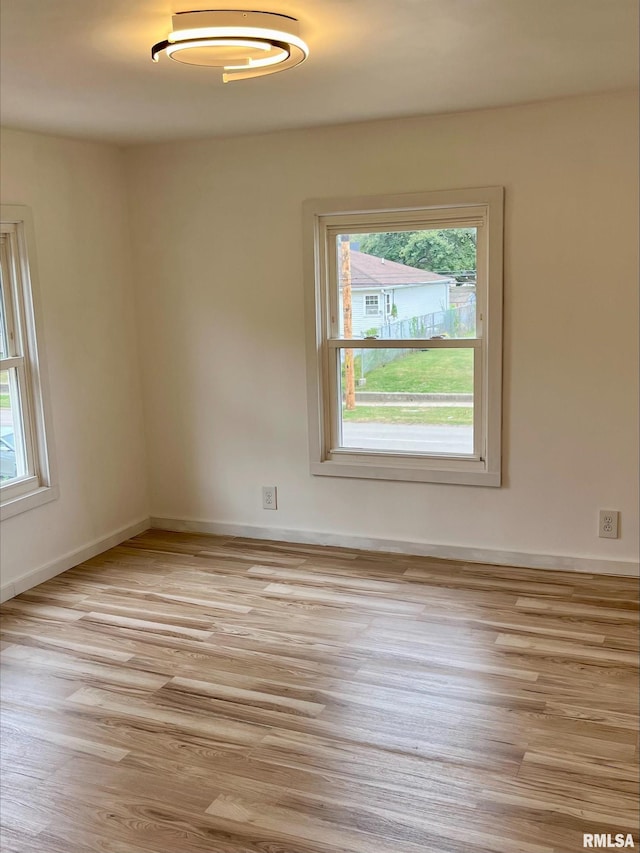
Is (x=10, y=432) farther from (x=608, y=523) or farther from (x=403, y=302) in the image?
(x=608, y=523)

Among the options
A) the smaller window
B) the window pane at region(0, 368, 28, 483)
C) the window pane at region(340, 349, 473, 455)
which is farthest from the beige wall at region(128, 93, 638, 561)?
the window pane at region(0, 368, 28, 483)

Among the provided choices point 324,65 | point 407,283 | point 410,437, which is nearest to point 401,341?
point 407,283

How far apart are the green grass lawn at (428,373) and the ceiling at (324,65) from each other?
4.10ft

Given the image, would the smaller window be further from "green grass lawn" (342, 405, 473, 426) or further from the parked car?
the parked car

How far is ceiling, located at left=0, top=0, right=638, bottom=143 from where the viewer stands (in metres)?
2.48

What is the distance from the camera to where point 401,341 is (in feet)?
14.7

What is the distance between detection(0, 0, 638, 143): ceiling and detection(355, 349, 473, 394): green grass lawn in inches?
49.2

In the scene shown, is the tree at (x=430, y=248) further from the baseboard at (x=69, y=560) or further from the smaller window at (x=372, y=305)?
the baseboard at (x=69, y=560)

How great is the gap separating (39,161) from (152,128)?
617 millimetres

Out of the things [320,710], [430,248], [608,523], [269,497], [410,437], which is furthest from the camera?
[269,497]

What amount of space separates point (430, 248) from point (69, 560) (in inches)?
104

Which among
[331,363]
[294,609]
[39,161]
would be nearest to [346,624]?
[294,609]

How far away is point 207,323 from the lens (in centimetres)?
486

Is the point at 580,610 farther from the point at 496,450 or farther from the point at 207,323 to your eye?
the point at 207,323
